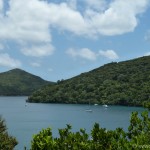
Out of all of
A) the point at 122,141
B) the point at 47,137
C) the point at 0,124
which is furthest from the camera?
the point at 0,124

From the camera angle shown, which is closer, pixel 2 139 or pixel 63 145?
pixel 63 145

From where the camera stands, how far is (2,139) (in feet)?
133

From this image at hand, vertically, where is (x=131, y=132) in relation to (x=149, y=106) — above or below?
below

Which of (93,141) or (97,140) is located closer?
(93,141)

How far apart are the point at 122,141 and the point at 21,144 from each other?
266ft

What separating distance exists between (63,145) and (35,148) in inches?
76.8

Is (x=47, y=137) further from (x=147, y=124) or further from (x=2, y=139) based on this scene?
(x=2, y=139)

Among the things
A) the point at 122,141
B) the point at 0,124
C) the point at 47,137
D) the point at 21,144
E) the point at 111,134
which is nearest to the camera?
the point at 47,137

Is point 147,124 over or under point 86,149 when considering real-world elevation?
over

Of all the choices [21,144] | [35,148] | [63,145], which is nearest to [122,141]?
[63,145]

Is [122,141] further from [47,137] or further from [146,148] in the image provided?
[47,137]

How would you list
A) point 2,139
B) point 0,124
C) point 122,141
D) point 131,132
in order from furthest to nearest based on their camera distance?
point 0,124 < point 2,139 < point 131,132 < point 122,141

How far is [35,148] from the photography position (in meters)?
12.7

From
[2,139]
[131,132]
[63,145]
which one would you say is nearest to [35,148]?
[63,145]
